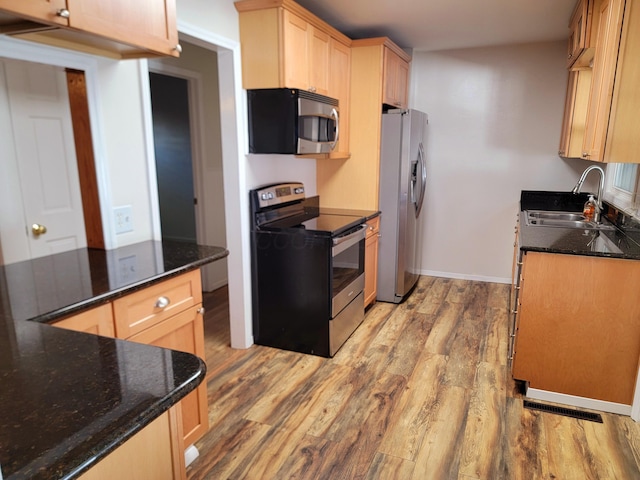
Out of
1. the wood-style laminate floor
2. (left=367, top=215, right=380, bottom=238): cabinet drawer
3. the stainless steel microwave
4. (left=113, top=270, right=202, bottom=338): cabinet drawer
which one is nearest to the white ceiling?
the stainless steel microwave

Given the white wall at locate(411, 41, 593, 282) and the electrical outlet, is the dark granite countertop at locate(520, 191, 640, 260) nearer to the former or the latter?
the white wall at locate(411, 41, 593, 282)

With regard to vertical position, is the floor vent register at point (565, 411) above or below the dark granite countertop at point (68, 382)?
below

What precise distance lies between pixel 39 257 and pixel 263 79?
1610mm

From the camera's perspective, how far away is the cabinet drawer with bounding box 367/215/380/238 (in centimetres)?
363

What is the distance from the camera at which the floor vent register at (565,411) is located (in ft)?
7.51

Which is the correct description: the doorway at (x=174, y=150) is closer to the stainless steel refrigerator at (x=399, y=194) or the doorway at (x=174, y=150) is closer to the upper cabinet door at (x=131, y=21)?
the stainless steel refrigerator at (x=399, y=194)

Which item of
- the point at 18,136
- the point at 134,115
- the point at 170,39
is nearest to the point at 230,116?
the point at 134,115

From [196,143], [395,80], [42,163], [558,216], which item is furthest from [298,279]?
[558,216]

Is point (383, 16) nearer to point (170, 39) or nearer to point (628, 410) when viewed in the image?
point (170, 39)

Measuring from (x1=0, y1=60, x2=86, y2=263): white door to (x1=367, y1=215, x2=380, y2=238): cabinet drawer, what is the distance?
220 cm

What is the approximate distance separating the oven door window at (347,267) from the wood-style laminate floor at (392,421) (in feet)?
1.50

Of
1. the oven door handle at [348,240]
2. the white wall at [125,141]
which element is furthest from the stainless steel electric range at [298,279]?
the white wall at [125,141]

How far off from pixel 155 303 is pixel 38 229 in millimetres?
663

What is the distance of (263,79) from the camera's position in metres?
2.72
